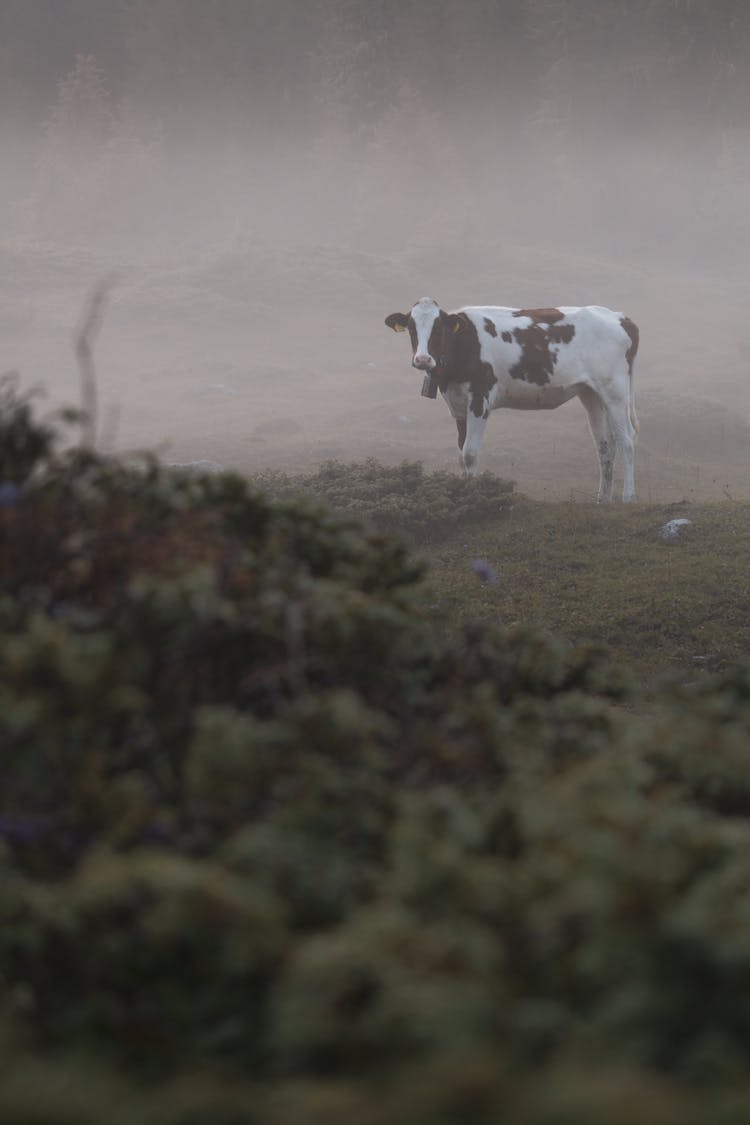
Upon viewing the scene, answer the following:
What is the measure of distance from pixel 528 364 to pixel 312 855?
1326 cm

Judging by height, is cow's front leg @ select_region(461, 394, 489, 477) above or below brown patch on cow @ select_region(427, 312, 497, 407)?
below

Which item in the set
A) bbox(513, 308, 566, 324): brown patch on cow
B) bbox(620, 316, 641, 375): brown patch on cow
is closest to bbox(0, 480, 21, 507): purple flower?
bbox(513, 308, 566, 324): brown patch on cow

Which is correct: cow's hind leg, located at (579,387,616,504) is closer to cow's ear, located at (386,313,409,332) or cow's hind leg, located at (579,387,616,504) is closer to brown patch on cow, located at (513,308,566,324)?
brown patch on cow, located at (513,308,566,324)

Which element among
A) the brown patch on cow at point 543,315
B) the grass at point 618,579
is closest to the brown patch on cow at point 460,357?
the brown patch on cow at point 543,315

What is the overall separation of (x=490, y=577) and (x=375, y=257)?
173 ft

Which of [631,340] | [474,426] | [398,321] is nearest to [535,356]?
[474,426]

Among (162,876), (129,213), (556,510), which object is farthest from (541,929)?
(129,213)

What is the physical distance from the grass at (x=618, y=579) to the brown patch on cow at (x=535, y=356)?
2.65m

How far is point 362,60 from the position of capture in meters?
70.8

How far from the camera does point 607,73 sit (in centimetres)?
6969

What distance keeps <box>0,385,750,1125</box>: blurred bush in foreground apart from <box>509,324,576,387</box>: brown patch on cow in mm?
12169

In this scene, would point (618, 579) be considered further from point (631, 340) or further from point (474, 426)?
point (631, 340)

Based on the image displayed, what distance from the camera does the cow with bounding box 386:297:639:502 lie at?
557 inches

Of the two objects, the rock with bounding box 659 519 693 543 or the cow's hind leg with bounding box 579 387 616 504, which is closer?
the rock with bounding box 659 519 693 543
